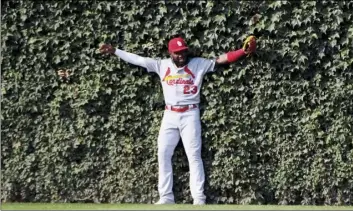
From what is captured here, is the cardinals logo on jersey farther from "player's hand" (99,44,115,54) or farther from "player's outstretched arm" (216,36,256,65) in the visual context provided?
"player's hand" (99,44,115,54)

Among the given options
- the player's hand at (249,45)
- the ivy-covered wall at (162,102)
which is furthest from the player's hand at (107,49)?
the player's hand at (249,45)

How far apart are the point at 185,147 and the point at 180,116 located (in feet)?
1.21

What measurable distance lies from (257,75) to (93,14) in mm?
2053

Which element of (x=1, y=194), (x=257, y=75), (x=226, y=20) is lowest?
(x=1, y=194)

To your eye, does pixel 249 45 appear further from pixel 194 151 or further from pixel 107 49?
pixel 107 49

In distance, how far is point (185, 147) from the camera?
359 inches

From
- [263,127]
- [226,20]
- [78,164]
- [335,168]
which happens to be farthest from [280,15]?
[78,164]

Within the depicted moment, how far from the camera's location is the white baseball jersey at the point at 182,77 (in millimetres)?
9070

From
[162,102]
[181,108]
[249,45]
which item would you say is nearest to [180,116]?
[181,108]

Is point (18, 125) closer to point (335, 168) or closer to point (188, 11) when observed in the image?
point (188, 11)

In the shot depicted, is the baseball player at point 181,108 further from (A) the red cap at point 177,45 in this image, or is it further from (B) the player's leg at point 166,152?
(A) the red cap at point 177,45

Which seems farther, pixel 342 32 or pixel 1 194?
pixel 1 194

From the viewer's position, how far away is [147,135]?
9289mm

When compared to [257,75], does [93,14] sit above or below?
above
